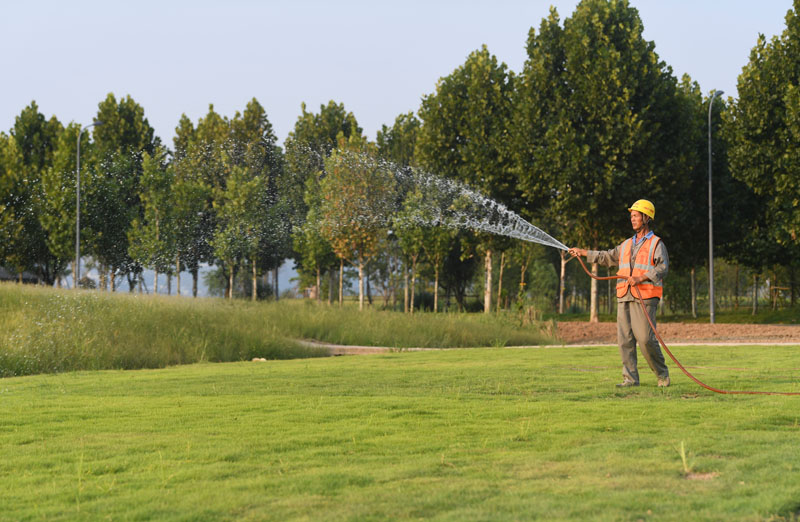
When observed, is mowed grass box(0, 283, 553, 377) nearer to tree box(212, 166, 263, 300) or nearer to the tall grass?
the tall grass

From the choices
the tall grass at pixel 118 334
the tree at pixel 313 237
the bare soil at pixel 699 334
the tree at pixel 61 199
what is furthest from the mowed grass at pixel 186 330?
the tree at pixel 61 199

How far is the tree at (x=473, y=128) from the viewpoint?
111 ft

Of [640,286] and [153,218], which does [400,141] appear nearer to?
[153,218]

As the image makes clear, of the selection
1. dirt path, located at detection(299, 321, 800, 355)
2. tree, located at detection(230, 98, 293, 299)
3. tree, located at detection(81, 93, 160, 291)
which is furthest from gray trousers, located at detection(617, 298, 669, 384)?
tree, located at detection(81, 93, 160, 291)

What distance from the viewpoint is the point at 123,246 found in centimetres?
4844

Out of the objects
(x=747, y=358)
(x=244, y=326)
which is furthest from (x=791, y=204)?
(x=244, y=326)

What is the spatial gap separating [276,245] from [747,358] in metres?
40.8

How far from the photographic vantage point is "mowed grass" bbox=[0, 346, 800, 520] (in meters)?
4.24

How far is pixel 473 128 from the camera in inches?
1359

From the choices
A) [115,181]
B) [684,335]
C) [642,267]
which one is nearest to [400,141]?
[115,181]

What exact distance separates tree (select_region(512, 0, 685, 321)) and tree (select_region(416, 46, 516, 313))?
2.56 metres

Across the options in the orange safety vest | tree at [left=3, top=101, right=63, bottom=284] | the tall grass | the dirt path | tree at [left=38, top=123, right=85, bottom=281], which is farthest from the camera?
tree at [left=3, top=101, right=63, bottom=284]

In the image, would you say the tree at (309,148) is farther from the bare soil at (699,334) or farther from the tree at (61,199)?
the bare soil at (699,334)

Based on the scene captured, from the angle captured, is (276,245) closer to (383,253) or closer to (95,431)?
(383,253)
